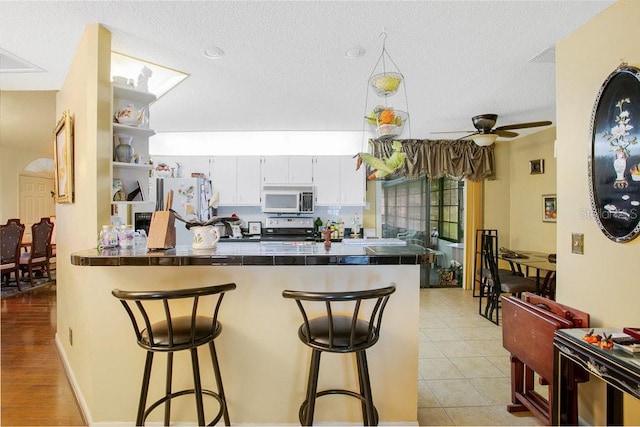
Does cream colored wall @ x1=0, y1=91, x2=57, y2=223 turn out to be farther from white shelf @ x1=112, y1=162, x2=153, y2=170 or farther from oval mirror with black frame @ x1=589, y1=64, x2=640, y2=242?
oval mirror with black frame @ x1=589, y1=64, x2=640, y2=242

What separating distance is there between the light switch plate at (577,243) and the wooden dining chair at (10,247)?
22.4 feet

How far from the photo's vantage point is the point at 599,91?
5.80ft

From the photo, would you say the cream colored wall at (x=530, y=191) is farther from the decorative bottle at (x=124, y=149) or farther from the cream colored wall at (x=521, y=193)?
the decorative bottle at (x=124, y=149)

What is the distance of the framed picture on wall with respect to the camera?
2.20 meters

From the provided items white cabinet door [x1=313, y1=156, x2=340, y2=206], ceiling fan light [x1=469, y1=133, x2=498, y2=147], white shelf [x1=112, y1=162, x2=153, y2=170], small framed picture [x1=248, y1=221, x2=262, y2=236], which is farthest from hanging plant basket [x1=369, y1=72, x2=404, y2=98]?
small framed picture [x1=248, y1=221, x2=262, y2=236]

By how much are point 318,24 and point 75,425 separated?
287cm

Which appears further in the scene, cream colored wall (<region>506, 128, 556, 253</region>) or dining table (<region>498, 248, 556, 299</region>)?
cream colored wall (<region>506, 128, 556, 253</region>)

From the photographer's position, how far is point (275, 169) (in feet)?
15.5

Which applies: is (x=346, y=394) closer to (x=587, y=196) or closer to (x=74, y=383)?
(x=587, y=196)

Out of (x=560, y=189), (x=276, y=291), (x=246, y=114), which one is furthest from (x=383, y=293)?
(x=246, y=114)

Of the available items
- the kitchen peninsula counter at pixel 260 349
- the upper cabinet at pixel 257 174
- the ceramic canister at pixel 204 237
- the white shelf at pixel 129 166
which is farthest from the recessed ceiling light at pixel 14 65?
the upper cabinet at pixel 257 174

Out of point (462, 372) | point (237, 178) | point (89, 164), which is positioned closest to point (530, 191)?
point (462, 372)

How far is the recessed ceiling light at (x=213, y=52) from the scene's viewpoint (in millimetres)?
2264

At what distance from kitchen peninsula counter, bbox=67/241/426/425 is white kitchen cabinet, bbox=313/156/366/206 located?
9.66 feet
